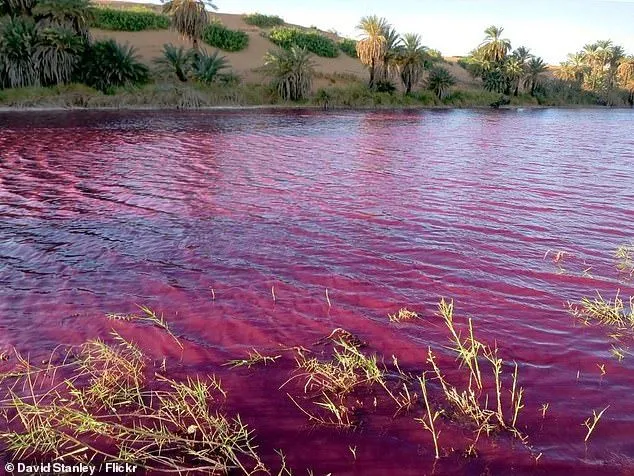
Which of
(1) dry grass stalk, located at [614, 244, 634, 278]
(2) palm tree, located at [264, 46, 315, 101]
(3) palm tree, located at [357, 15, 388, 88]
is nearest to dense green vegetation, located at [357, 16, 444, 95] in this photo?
(3) palm tree, located at [357, 15, 388, 88]

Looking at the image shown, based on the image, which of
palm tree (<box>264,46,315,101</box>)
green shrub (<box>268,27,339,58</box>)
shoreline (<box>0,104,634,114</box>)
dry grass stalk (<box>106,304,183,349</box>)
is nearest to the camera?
dry grass stalk (<box>106,304,183,349</box>)

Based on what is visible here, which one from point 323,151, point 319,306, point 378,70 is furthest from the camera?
point 378,70

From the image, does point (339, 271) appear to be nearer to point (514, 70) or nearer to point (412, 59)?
point (412, 59)

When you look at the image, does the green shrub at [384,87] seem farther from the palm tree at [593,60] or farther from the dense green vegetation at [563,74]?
the palm tree at [593,60]

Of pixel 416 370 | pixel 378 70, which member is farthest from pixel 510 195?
pixel 378 70

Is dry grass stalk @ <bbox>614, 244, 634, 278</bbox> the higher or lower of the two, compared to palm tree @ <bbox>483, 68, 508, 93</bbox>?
lower

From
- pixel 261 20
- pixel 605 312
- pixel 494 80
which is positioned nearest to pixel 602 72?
pixel 494 80

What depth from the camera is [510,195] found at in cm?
1035

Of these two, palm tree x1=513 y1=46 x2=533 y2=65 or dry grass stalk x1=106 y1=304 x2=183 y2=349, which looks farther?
palm tree x1=513 y1=46 x2=533 y2=65

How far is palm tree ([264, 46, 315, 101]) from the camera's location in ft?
121

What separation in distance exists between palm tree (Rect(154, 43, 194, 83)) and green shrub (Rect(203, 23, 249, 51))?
15981 millimetres

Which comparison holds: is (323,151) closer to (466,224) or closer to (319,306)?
(466,224)

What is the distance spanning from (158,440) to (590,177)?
42.0 feet

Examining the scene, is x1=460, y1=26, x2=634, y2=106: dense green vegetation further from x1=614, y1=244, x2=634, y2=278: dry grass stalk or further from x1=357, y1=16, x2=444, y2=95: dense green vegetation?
x1=614, y1=244, x2=634, y2=278: dry grass stalk
